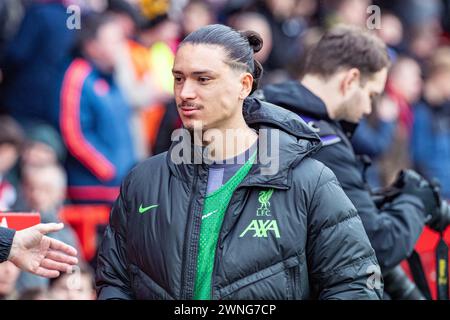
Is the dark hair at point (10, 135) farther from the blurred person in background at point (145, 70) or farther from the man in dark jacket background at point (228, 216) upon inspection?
the man in dark jacket background at point (228, 216)

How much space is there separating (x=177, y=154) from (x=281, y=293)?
2.36 ft

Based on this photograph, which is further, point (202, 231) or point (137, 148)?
point (137, 148)

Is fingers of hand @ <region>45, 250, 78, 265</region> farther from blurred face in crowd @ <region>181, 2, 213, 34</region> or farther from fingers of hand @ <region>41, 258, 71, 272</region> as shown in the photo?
blurred face in crowd @ <region>181, 2, 213, 34</region>

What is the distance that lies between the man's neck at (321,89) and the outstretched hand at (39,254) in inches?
63.8

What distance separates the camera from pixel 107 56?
9.47 metres

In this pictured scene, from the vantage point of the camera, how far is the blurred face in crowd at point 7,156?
8521 mm

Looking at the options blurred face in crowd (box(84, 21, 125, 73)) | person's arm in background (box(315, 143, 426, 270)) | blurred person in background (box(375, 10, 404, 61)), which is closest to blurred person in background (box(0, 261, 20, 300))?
person's arm in background (box(315, 143, 426, 270))

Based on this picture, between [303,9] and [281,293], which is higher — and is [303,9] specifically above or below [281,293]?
above

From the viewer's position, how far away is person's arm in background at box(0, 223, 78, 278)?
4723 millimetres

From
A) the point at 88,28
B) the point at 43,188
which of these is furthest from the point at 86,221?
the point at 88,28

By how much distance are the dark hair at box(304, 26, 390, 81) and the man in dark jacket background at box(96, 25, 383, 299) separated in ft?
4.02

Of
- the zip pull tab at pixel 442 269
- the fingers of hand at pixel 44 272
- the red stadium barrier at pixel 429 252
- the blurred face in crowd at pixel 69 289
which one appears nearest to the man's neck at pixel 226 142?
the fingers of hand at pixel 44 272
